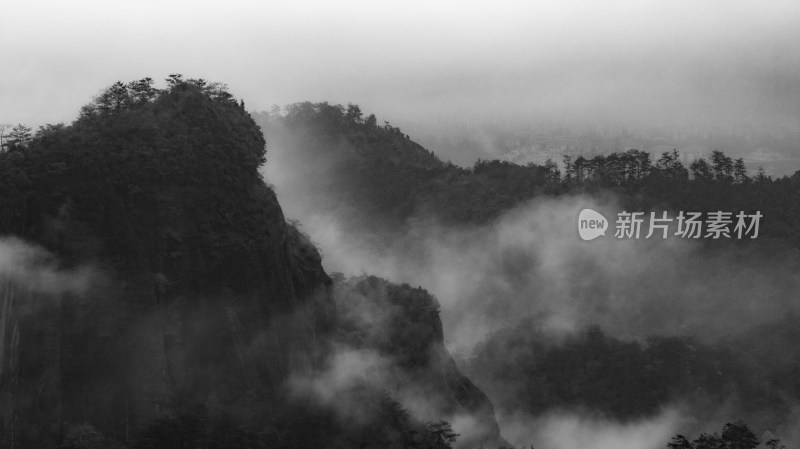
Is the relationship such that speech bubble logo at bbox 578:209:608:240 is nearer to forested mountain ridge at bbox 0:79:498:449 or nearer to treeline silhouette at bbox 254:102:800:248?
treeline silhouette at bbox 254:102:800:248

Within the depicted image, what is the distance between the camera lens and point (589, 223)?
108m

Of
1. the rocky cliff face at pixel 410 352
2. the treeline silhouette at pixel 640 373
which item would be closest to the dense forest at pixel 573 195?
the treeline silhouette at pixel 640 373

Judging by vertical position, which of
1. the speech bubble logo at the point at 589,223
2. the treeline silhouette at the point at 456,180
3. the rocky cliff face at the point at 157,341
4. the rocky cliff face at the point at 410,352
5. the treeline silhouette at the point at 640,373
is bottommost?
the rocky cliff face at the point at 157,341

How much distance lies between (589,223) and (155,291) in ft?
202

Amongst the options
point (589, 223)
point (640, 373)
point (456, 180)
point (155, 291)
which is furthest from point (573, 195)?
point (155, 291)

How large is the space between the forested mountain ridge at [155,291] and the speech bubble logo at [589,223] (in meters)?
49.7

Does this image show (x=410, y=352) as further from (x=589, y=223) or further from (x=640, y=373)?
(x=589, y=223)

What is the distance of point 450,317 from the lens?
105 m

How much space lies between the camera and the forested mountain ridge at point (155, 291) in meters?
50.7

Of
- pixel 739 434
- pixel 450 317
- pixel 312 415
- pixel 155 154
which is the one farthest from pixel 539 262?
pixel 155 154

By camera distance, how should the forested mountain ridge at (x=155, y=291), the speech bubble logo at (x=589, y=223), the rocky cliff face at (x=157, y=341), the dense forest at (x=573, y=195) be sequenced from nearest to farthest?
1. the rocky cliff face at (x=157, y=341)
2. the forested mountain ridge at (x=155, y=291)
3. the dense forest at (x=573, y=195)
4. the speech bubble logo at (x=589, y=223)

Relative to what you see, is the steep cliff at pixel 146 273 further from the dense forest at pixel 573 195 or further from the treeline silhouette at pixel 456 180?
the treeline silhouette at pixel 456 180

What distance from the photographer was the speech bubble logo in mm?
107438

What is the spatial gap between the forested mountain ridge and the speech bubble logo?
1958 inches
